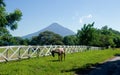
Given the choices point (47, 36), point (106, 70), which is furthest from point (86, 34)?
point (47, 36)

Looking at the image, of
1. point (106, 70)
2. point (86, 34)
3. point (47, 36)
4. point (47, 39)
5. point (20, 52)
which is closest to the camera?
point (106, 70)

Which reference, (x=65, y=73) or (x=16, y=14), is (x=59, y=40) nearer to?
(x=16, y=14)

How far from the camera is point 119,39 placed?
150 meters

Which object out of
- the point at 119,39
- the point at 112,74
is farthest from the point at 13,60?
the point at 119,39

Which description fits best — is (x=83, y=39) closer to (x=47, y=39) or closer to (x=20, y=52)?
(x=20, y=52)

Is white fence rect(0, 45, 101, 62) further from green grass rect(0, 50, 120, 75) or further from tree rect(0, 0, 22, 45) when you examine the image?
tree rect(0, 0, 22, 45)

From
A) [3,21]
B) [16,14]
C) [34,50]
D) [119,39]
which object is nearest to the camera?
[34,50]

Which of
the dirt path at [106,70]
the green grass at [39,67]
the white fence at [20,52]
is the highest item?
the white fence at [20,52]

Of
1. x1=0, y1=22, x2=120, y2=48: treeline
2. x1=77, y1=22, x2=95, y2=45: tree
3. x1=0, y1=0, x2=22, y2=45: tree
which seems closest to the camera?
x1=0, y1=0, x2=22, y2=45: tree

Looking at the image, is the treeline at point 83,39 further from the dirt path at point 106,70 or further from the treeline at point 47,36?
the dirt path at point 106,70

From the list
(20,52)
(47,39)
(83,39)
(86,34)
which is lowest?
(20,52)

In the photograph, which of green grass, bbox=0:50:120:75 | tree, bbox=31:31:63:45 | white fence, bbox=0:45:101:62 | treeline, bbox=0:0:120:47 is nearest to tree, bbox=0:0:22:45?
treeline, bbox=0:0:120:47

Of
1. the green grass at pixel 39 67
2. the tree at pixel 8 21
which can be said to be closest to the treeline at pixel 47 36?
the tree at pixel 8 21

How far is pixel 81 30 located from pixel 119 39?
7353 cm
